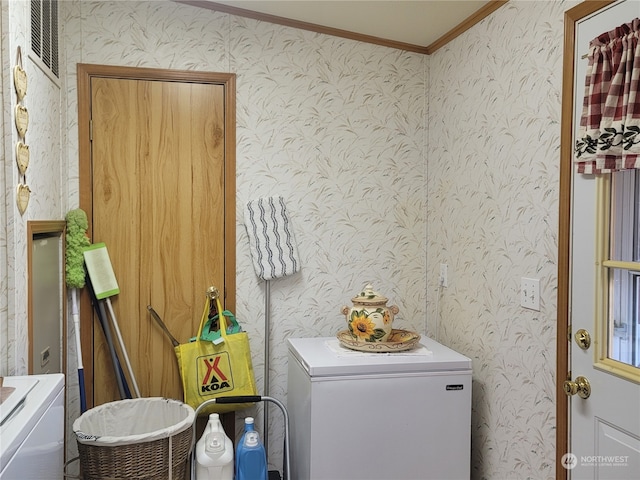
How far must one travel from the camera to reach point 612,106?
1.46 meters

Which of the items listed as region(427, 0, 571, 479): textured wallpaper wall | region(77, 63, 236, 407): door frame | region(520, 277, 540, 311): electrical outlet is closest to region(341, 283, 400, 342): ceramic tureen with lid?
region(427, 0, 571, 479): textured wallpaper wall

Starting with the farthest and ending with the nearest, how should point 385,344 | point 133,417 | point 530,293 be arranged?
point 133,417, point 385,344, point 530,293

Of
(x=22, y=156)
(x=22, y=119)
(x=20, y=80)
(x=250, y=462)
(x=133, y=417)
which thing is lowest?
(x=250, y=462)

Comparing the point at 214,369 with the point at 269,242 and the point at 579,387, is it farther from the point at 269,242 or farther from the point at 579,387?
the point at 579,387


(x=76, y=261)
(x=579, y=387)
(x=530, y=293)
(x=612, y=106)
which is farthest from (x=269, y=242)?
(x=612, y=106)

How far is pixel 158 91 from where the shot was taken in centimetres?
248

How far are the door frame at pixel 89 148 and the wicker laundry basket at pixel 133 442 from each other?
0.90 ft

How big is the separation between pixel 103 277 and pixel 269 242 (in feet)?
2.45

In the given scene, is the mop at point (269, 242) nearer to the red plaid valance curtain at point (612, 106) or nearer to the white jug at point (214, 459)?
the white jug at point (214, 459)

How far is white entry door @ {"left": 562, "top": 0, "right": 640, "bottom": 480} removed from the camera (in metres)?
1.47

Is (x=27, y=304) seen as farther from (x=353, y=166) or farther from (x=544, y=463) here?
(x=544, y=463)

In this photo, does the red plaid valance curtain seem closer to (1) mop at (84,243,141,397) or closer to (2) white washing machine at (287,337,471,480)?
(2) white washing machine at (287,337,471,480)

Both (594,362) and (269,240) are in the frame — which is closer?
(594,362)

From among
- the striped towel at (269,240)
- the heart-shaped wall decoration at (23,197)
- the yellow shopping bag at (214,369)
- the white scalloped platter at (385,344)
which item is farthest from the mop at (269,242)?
the heart-shaped wall decoration at (23,197)
